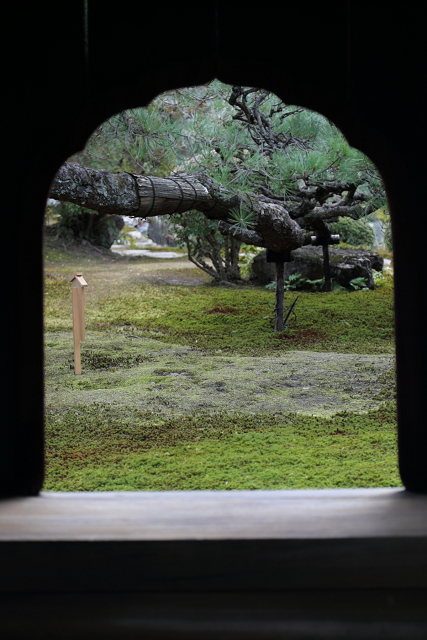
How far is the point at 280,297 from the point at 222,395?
2100mm

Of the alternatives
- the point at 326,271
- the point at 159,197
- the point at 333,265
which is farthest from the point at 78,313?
the point at 333,265

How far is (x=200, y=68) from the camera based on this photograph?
117 cm

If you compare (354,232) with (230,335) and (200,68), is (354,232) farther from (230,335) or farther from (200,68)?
(200,68)

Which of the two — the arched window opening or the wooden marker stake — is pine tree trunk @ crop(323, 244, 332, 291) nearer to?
the arched window opening

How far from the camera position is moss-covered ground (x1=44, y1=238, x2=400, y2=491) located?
2783mm

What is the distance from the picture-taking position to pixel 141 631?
0.99 m

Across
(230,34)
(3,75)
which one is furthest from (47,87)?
(230,34)

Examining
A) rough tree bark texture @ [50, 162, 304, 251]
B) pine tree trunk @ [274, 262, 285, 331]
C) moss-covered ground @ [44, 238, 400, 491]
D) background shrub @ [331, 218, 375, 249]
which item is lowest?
moss-covered ground @ [44, 238, 400, 491]

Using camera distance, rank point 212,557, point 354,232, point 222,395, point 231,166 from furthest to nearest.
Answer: point 354,232, point 231,166, point 222,395, point 212,557

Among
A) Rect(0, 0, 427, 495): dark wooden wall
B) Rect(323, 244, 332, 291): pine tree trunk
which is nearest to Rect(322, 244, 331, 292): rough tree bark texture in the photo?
Rect(323, 244, 332, 291): pine tree trunk

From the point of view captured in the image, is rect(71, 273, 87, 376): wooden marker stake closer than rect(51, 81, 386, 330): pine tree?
No

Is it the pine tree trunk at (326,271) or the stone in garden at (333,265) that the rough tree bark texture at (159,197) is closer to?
the pine tree trunk at (326,271)

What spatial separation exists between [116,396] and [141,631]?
309cm

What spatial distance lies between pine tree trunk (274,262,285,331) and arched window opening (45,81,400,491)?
0.06 ft
